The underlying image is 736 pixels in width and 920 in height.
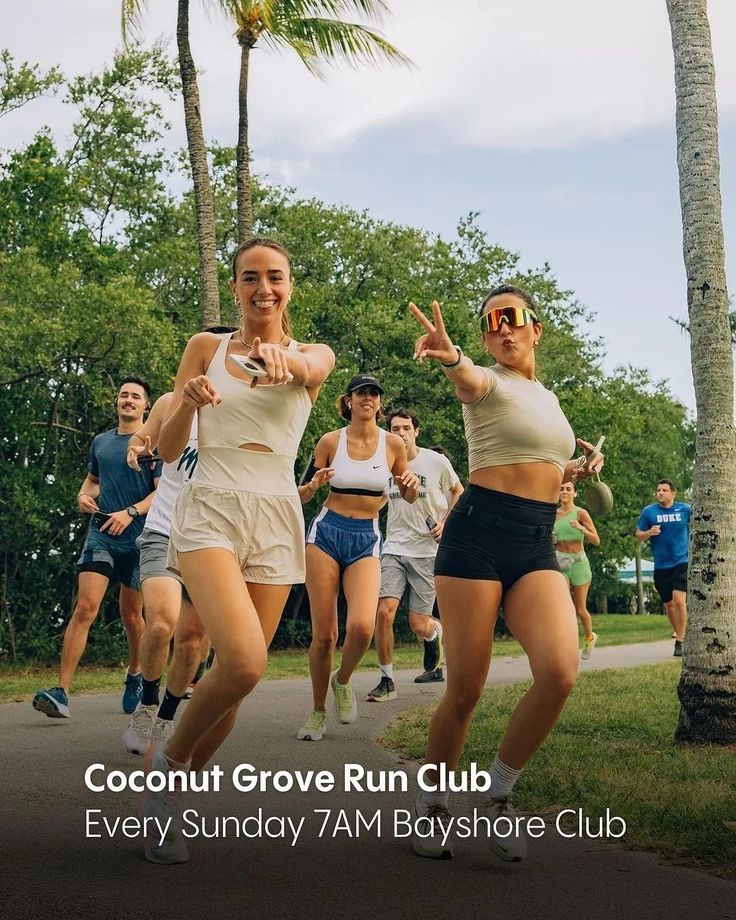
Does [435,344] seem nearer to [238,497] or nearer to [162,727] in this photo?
[238,497]

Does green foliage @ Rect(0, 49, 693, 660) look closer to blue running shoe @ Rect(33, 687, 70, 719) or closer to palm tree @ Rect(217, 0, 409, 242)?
palm tree @ Rect(217, 0, 409, 242)

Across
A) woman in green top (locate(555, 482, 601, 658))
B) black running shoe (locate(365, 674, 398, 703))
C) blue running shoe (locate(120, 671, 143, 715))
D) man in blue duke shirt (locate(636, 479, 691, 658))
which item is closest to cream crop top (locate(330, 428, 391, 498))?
blue running shoe (locate(120, 671, 143, 715))

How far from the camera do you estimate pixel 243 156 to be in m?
18.4

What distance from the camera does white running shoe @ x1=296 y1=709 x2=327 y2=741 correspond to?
774cm

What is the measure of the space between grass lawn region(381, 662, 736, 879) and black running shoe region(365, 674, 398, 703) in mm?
939

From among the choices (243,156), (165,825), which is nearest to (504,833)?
(165,825)

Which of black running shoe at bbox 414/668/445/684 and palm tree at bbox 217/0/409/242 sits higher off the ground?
palm tree at bbox 217/0/409/242

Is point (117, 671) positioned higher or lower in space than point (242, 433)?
lower

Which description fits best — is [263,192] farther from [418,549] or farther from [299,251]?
[418,549]

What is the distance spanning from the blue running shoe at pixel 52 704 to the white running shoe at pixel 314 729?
6.30 ft

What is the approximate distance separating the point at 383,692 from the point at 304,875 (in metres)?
6.15

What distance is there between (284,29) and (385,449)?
11.7 meters

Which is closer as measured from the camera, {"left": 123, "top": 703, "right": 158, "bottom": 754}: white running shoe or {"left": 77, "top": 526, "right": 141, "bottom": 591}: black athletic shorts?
{"left": 123, "top": 703, "right": 158, "bottom": 754}: white running shoe

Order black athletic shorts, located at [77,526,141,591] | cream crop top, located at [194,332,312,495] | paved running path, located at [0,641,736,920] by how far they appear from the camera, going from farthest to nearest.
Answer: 1. black athletic shorts, located at [77,526,141,591]
2. cream crop top, located at [194,332,312,495]
3. paved running path, located at [0,641,736,920]
